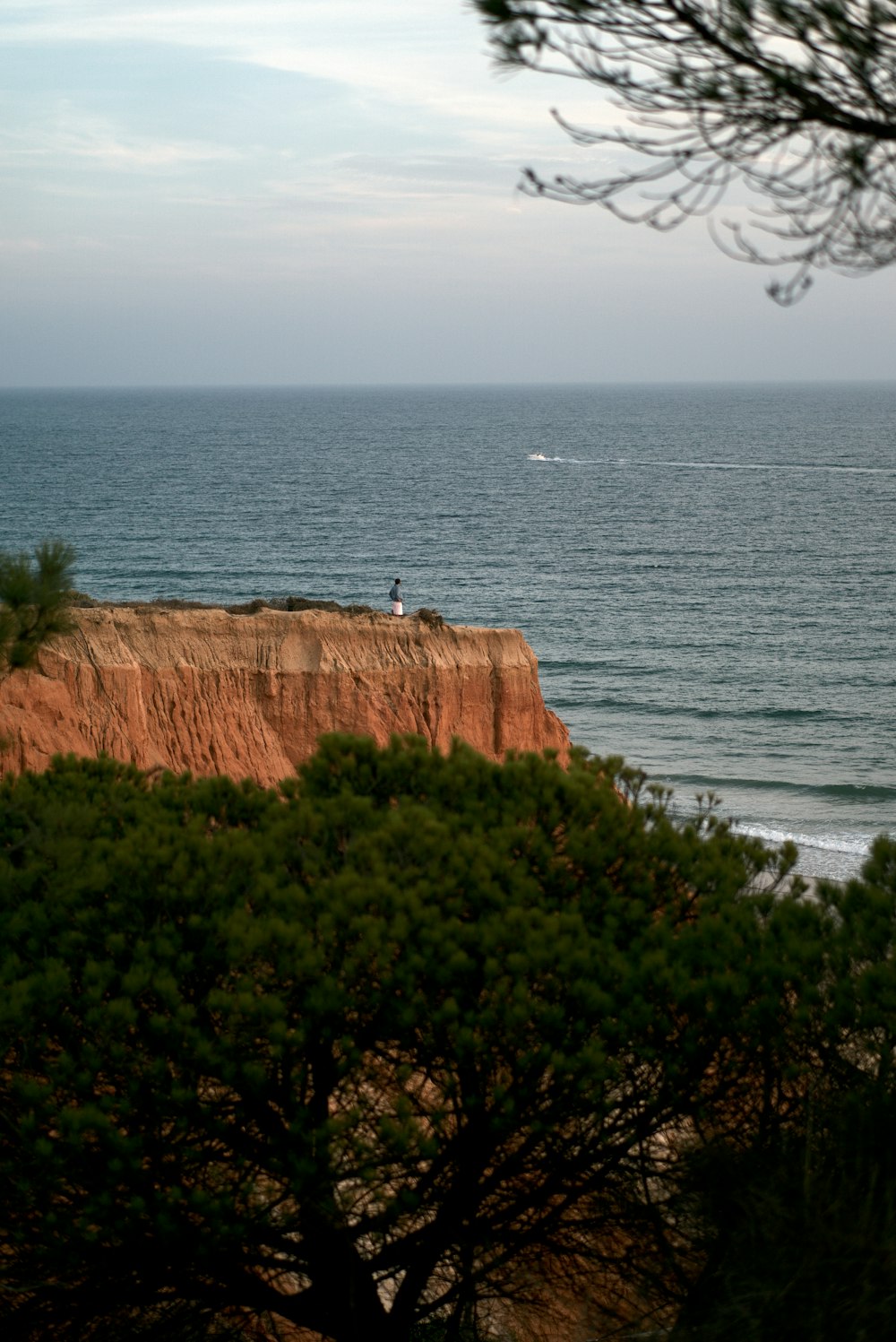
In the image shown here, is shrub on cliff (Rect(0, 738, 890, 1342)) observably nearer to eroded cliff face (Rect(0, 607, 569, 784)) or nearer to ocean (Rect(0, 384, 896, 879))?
ocean (Rect(0, 384, 896, 879))

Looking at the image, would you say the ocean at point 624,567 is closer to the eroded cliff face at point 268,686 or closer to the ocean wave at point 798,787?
the ocean wave at point 798,787

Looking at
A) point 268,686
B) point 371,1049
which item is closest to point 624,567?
point 268,686

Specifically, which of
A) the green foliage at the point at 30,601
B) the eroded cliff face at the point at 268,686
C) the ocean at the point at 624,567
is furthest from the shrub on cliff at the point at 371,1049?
the eroded cliff face at the point at 268,686

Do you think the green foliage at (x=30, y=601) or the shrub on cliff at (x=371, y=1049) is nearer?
the shrub on cliff at (x=371, y=1049)

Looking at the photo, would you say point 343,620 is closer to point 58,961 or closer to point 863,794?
point 58,961

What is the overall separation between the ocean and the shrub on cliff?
7819mm

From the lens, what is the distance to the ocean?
40.2m

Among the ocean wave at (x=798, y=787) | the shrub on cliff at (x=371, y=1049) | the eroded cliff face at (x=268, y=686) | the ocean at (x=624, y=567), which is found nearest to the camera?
the shrub on cliff at (x=371, y=1049)

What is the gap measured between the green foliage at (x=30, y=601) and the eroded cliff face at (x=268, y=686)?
36.9 feet

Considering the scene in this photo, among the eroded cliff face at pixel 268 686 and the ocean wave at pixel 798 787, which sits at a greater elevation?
the eroded cliff face at pixel 268 686

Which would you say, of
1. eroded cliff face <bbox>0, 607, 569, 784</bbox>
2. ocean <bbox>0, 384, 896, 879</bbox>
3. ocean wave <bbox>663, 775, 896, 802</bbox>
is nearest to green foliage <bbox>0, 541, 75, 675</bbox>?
ocean <bbox>0, 384, 896, 879</bbox>

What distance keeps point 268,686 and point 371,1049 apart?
Answer: 51.2 feet

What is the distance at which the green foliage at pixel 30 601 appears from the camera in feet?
31.1

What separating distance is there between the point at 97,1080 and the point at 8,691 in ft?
43.9
